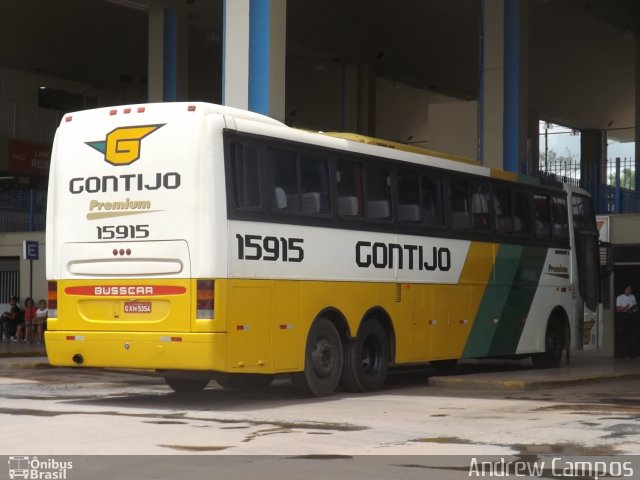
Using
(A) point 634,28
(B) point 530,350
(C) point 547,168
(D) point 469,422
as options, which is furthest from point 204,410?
(A) point 634,28

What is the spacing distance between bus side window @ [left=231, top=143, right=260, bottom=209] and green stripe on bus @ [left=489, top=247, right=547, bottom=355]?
7098 millimetres

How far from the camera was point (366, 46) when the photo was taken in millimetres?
45219

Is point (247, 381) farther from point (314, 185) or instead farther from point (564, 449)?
point (564, 449)

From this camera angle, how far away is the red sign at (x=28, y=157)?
49281 millimetres

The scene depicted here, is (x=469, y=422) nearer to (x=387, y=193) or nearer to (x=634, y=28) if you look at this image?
(x=387, y=193)

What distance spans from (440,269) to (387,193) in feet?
6.22

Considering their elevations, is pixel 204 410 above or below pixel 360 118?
below

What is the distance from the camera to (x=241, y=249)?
49.9 feet

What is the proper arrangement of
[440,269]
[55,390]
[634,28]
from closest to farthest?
[55,390] < [440,269] < [634,28]

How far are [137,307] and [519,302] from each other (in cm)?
884

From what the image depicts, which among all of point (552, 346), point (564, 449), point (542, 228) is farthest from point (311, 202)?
point (552, 346)

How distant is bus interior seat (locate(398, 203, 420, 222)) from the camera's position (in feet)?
60.6

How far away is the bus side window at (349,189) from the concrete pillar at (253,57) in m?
4.39

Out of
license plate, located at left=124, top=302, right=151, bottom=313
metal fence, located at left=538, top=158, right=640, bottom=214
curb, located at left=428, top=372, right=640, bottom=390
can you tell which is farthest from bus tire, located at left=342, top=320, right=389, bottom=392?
metal fence, located at left=538, top=158, right=640, bottom=214
